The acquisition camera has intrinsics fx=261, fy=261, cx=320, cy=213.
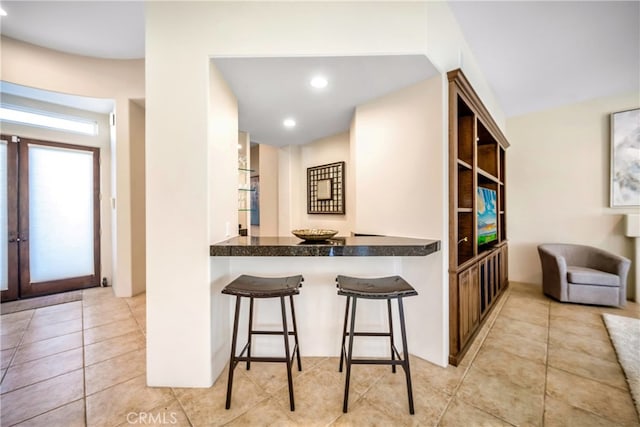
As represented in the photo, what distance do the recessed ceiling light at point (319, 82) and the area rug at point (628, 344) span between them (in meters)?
3.07

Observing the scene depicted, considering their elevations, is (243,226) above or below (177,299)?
above

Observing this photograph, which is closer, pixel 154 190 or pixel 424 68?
pixel 154 190

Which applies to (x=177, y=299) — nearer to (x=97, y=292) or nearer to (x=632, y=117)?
(x=97, y=292)

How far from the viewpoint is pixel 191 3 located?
1.83 metres

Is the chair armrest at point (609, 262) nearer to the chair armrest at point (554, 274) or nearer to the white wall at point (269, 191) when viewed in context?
the chair armrest at point (554, 274)

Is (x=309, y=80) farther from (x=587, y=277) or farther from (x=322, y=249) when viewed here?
(x=587, y=277)

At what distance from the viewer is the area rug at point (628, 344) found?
6.18 ft

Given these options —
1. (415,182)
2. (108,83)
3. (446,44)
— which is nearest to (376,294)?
(415,182)

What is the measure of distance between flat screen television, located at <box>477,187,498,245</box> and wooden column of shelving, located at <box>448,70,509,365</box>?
0.43ft

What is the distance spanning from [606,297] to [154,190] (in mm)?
5162

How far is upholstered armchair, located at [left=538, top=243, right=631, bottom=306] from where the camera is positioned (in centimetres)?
329

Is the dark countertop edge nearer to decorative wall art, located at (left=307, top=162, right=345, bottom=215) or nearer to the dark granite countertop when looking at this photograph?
the dark granite countertop

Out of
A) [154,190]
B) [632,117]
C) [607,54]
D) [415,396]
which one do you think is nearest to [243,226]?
[154,190]

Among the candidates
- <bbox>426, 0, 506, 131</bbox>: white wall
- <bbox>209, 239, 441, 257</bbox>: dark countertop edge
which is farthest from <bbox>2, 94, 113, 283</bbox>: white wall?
<bbox>426, 0, 506, 131</bbox>: white wall
